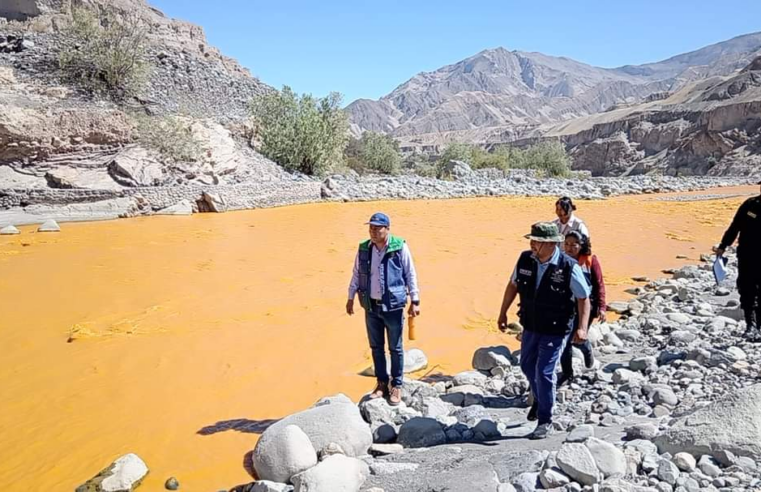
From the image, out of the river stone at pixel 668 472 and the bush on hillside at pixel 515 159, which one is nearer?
the river stone at pixel 668 472

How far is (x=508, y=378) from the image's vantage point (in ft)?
17.0

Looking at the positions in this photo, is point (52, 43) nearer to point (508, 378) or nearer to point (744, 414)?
point (508, 378)

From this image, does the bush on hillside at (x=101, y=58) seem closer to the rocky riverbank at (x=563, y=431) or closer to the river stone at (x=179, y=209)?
the river stone at (x=179, y=209)

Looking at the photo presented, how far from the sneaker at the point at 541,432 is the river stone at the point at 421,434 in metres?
0.66

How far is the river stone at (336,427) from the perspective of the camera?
12.6 feet

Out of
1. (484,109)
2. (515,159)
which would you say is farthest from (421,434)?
(484,109)

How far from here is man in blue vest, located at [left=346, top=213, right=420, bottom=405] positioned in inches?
175

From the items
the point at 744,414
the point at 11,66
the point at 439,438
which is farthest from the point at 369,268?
the point at 11,66

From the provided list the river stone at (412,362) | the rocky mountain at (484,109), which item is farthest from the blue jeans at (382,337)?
the rocky mountain at (484,109)

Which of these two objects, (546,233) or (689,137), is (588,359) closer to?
(546,233)

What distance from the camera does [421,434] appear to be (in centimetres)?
403

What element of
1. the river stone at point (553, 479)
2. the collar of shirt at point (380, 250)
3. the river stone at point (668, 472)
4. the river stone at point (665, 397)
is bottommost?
the river stone at point (665, 397)

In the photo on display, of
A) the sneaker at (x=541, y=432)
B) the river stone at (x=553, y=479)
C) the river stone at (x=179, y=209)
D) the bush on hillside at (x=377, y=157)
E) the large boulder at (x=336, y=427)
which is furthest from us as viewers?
the bush on hillside at (x=377, y=157)

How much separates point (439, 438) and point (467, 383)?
1.28 metres
